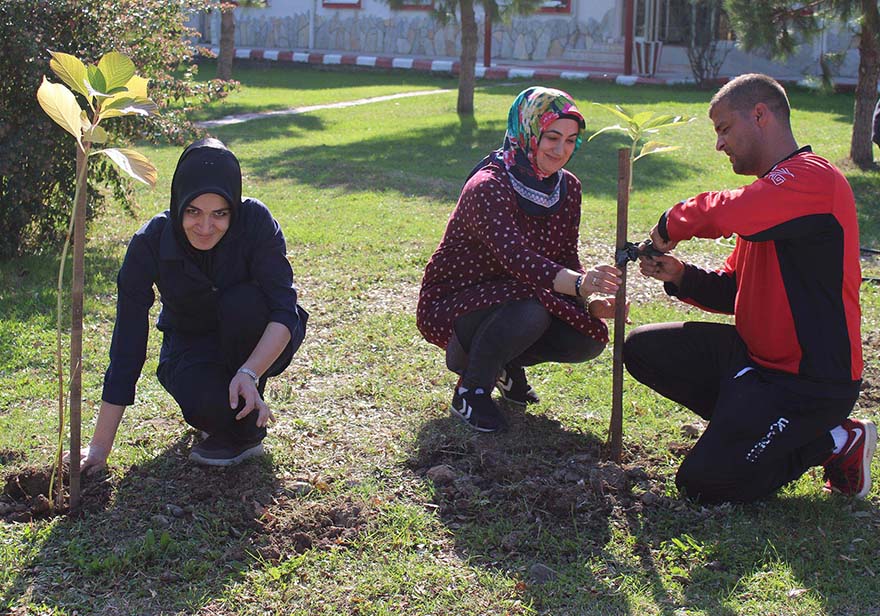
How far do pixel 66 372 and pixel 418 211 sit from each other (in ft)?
13.8

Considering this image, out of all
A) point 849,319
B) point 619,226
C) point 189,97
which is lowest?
point 849,319

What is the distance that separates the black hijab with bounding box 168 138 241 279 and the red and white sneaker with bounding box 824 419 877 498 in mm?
2252

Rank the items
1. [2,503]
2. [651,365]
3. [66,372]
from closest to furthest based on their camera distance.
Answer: [2,503] → [651,365] → [66,372]

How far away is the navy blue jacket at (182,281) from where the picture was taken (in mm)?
3365

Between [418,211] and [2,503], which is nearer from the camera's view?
[2,503]

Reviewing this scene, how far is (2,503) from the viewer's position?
3.34m

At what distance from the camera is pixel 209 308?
3607 millimetres

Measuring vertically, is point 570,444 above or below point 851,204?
below

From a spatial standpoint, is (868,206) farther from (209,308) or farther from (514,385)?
(209,308)

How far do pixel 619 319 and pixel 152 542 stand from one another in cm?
176

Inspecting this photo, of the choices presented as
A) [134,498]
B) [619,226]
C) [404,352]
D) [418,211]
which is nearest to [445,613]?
[134,498]

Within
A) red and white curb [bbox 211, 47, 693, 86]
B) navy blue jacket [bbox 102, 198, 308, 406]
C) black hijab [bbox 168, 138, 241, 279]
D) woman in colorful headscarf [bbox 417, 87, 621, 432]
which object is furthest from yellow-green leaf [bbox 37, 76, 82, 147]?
red and white curb [bbox 211, 47, 693, 86]

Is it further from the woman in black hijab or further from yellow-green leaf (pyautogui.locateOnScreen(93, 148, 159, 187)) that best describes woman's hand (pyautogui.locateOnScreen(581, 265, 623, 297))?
yellow-green leaf (pyautogui.locateOnScreen(93, 148, 159, 187))

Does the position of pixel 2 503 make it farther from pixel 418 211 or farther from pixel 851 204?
pixel 418 211
